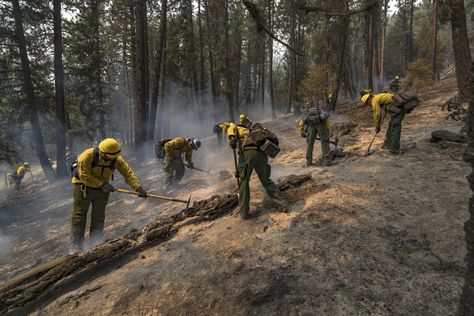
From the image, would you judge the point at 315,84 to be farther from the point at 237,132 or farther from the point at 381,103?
the point at 237,132

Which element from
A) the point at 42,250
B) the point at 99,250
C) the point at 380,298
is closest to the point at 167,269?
the point at 99,250

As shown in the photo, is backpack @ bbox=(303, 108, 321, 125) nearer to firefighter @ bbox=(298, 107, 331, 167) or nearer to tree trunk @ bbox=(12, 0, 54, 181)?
firefighter @ bbox=(298, 107, 331, 167)

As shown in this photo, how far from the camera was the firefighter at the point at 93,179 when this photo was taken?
5523 mm

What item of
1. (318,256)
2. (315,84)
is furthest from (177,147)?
(315,84)

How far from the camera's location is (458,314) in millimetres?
2547

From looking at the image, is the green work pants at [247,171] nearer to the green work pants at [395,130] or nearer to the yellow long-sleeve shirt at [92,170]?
the yellow long-sleeve shirt at [92,170]

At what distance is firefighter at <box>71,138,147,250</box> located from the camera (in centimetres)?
552

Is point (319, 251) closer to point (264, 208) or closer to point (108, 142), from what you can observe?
point (264, 208)

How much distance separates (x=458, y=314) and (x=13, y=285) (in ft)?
16.8

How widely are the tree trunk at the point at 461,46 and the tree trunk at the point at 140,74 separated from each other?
11279 mm

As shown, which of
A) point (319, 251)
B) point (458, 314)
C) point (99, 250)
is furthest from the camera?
point (99, 250)

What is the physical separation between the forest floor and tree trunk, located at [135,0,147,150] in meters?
7.48

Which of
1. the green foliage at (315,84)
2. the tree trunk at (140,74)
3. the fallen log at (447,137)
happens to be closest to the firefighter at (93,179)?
the fallen log at (447,137)

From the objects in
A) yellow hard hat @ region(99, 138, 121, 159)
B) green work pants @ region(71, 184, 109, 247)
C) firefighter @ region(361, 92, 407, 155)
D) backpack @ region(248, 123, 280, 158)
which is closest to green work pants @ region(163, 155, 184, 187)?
green work pants @ region(71, 184, 109, 247)
